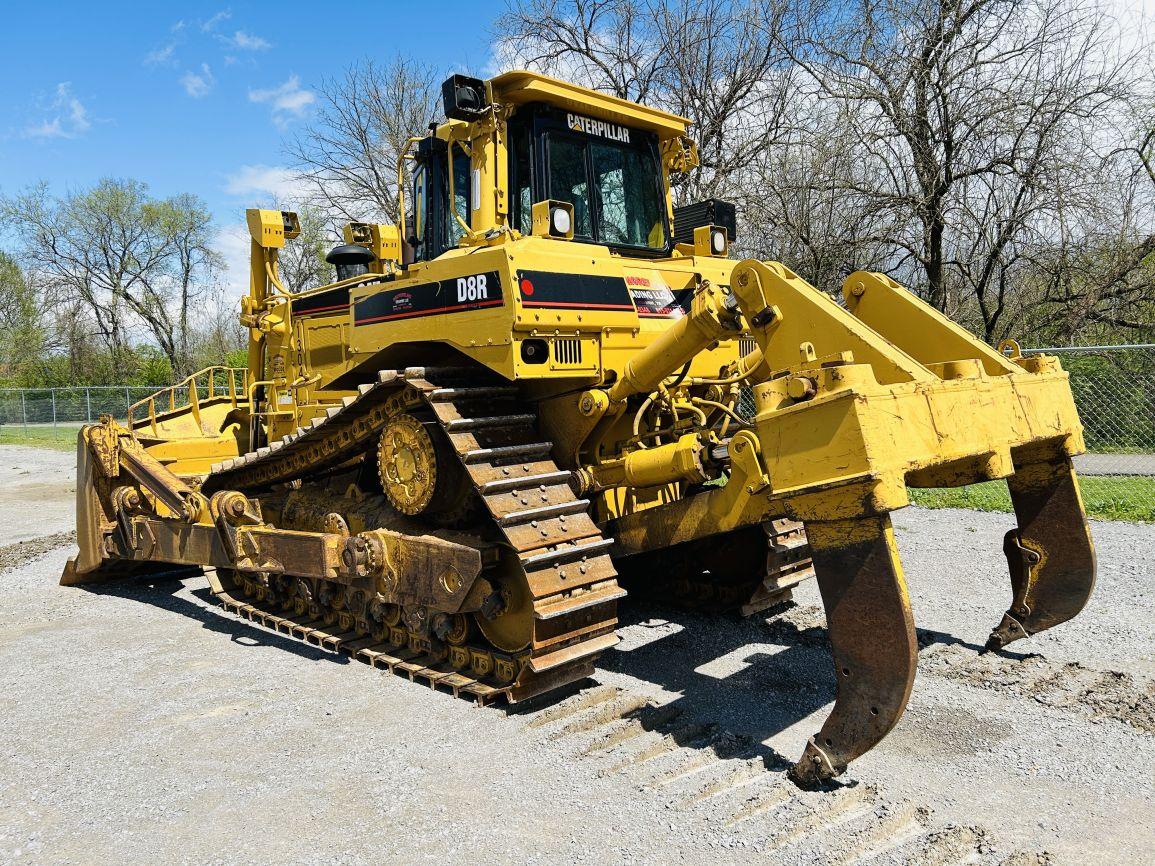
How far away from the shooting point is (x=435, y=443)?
520cm

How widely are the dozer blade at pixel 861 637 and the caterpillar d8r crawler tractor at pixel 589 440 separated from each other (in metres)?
0.01

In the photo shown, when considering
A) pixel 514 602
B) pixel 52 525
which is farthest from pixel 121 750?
pixel 52 525

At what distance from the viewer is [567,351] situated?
4949mm

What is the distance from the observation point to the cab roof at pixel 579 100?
5445 mm

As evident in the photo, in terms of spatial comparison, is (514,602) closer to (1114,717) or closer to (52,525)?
(1114,717)

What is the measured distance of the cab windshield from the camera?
576cm

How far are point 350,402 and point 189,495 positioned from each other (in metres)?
2.16

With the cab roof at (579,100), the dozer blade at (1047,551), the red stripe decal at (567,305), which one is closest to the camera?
the red stripe decal at (567,305)

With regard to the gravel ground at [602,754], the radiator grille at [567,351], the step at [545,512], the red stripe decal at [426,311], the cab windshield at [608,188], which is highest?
the cab windshield at [608,188]

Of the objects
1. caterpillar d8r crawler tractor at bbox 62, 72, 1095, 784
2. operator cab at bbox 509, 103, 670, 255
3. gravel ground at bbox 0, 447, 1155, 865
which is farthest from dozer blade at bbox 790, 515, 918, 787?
operator cab at bbox 509, 103, 670, 255

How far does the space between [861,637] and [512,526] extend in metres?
1.82

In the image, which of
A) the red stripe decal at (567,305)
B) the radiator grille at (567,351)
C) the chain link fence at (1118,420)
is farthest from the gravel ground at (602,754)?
the chain link fence at (1118,420)

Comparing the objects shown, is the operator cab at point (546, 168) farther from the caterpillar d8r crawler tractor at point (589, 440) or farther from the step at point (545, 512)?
the step at point (545, 512)

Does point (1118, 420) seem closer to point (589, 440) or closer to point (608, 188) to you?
point (608, 188)
